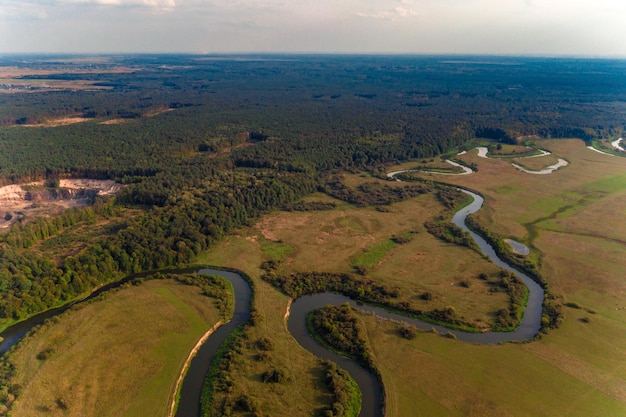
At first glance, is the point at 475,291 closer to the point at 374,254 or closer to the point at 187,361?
the point at 374,254

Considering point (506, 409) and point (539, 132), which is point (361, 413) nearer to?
point (506, 409)

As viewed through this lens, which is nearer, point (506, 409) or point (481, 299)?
point (506, 409)

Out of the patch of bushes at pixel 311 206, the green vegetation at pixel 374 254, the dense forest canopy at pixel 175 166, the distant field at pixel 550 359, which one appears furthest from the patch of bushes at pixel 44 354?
the patch of bushes at pixel 311 206

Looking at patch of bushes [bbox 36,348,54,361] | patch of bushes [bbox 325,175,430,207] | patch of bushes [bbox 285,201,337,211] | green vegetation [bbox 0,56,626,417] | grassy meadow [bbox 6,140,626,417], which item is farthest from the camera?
patch of bushes [bbox 325,175,430,207]

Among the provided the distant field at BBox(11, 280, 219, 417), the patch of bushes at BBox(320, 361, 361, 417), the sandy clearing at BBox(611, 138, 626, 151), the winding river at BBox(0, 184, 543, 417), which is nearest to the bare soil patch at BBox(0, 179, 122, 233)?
the winding river at BBox(0, 184, 543, 417)

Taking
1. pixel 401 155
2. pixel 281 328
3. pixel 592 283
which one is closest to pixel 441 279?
pixel 592 283

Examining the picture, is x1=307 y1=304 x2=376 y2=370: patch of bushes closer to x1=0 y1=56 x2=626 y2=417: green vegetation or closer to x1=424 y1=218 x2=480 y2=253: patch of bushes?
x1=0 y1=56 x2=626 y2=417: green vegetation
